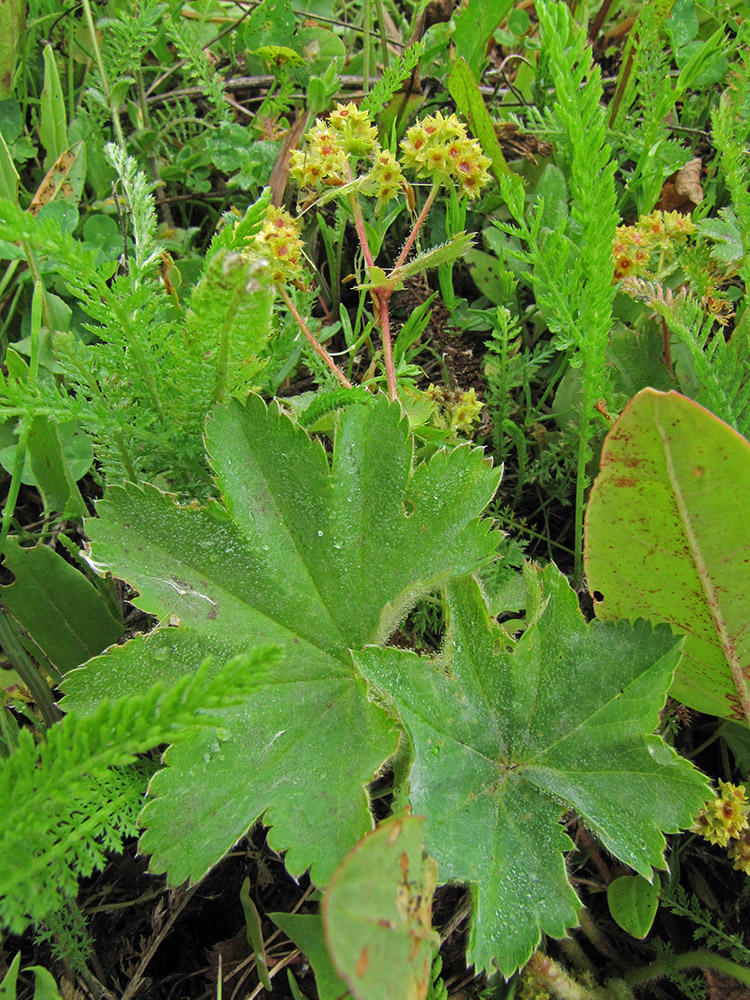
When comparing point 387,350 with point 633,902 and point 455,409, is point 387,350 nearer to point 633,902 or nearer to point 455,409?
point 455,409

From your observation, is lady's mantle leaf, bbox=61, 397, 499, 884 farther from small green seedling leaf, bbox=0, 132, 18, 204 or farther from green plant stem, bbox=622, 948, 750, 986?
small green seedling leaf, bbox=0, 132, 18, 204

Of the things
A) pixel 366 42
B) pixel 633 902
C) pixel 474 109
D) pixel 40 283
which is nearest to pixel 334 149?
pixel 474 109

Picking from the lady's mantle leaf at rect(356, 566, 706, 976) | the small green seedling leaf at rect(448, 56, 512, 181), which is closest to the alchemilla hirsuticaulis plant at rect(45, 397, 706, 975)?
the lady's mantle leaf at rect(356, 566, 706, 976)

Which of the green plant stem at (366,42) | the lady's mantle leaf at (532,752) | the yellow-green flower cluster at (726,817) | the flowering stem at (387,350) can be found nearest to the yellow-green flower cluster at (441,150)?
the flowering stem at (387,350)

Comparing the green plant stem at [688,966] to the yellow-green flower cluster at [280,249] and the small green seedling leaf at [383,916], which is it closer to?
the small green seedling leaf at [383,916]

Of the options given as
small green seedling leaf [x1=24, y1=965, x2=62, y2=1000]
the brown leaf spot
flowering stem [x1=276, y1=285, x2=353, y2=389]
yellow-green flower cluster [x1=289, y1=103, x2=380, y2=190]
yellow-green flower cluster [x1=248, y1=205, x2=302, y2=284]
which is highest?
yellow-green flower cluster [x1=289, y1=103, x2=380, y2=190]
